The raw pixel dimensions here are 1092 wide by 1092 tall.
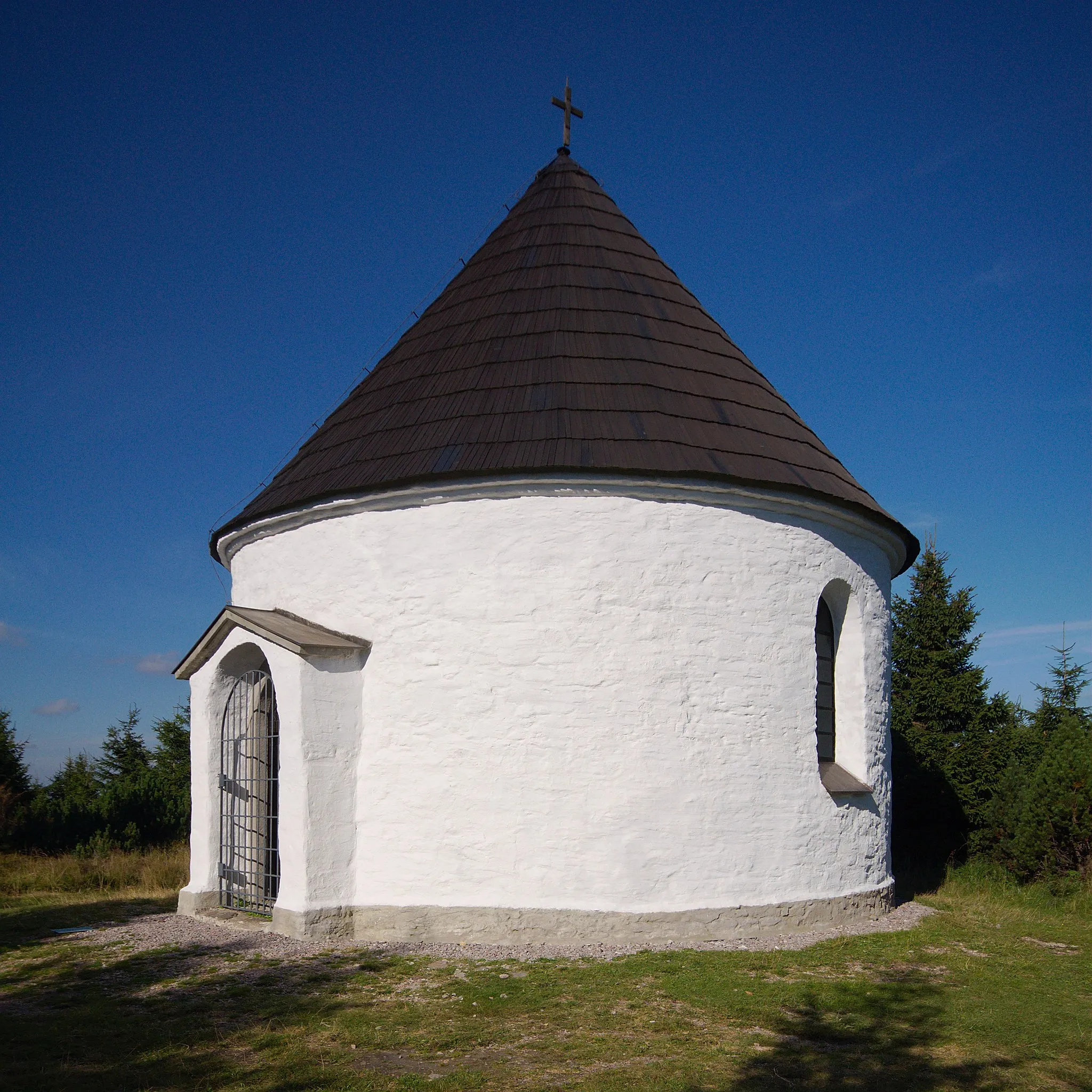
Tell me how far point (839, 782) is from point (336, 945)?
4.64 metres

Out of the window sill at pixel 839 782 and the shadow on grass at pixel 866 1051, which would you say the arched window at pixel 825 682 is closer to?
the window sill at pixel 839 782

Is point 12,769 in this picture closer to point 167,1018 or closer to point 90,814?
point 90,814

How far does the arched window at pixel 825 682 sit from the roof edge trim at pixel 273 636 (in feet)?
14.5

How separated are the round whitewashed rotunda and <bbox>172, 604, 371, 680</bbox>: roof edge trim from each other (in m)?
0.04

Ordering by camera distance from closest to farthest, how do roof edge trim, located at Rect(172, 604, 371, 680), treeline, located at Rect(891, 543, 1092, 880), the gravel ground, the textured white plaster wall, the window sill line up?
the gravel ground, the textured white plaster wall, roof edge trim, located at Rect(172, 604, 371, 680), the window sill, treeline, located at Rect(891, 543, 1092, 880)

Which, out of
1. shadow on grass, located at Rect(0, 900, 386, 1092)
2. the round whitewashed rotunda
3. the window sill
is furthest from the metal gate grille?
the window sill

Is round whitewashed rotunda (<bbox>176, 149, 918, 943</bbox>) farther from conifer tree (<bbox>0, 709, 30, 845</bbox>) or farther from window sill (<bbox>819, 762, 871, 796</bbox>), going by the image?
conifer tree (<bbox>0, 709, 30, 845</bbox>)

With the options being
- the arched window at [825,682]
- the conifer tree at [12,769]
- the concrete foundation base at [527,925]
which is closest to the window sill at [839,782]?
the arched window at [825,682]

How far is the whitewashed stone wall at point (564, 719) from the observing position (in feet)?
28.0

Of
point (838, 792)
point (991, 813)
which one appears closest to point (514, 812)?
point (838, 792)

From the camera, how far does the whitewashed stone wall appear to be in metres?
8.55

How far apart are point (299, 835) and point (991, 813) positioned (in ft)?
34.9

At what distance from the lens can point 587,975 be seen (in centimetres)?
738

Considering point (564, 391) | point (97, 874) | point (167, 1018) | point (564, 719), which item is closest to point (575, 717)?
point (564, 719)
